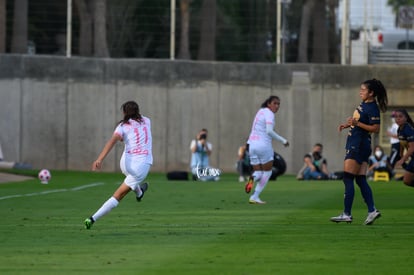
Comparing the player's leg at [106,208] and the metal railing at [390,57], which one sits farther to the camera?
the metal railing at [390,57]

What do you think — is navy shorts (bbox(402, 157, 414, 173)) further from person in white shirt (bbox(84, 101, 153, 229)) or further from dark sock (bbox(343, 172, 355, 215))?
person in white shirt (bbox(84, 101, 153, 229))

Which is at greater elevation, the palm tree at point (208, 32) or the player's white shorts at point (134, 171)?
the palm tree at point (208, 32)

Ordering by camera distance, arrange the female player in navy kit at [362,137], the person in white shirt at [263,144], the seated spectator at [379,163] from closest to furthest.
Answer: the female player in navy kit at [362,137] < the person in white shirt at [263,144] < the seated spectator at [379,163]

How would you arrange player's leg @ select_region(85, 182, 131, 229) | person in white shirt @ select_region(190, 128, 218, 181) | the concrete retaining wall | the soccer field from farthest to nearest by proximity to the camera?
the concrete retaining wall, person in white shirt @ select_region(190, 128, 218, 181), player's leg @ select_region(85, 182, 131, 229), the soccer field

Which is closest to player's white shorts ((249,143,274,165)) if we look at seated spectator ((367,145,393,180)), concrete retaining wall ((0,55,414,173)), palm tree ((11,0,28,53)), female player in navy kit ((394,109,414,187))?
female player in navy kit ((394,109,414,187))

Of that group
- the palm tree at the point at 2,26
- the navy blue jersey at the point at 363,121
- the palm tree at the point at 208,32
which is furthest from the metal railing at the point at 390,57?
the navy blue jersey at the point at 363,121

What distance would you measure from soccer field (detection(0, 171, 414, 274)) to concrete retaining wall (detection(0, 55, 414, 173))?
17.1 meters

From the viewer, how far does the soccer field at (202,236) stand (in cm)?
1178

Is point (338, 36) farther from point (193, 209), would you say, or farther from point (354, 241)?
point (354, 241)

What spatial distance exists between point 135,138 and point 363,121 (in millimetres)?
3400

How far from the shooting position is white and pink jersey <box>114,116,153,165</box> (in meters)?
16.2

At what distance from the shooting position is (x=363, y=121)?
17266 millimetres

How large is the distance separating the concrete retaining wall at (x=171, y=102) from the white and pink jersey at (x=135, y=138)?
2599 centimetres

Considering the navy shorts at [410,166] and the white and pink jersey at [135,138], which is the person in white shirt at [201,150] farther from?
the white and pink jersey at [135,138]
